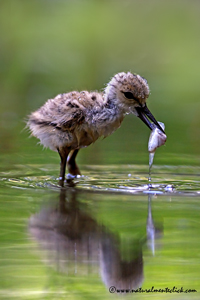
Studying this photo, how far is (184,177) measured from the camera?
23.4 ft

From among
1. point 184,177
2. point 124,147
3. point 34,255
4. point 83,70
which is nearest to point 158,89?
point 83,70

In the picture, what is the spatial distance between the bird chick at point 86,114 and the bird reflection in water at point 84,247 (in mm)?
1315

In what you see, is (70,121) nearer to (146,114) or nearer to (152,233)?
(146,114)

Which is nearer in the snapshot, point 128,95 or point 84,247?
point 84,247

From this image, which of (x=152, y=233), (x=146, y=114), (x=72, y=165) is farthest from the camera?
(x=72, y=165)

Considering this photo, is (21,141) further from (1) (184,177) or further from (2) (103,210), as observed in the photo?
(2) (103,210)

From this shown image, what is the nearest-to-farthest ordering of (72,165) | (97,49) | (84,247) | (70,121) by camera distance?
(84,247)
(70,121)
(72,165)
(97,49)

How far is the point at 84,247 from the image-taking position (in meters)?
4.50

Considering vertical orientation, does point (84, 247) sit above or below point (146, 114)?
below

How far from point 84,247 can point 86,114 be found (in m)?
2.45

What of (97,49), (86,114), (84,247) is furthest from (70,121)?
(97,49)

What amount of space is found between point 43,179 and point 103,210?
1.48 metres

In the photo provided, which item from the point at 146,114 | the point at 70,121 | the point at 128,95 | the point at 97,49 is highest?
the point at 97,49

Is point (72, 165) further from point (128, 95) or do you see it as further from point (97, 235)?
point (97, 235)
